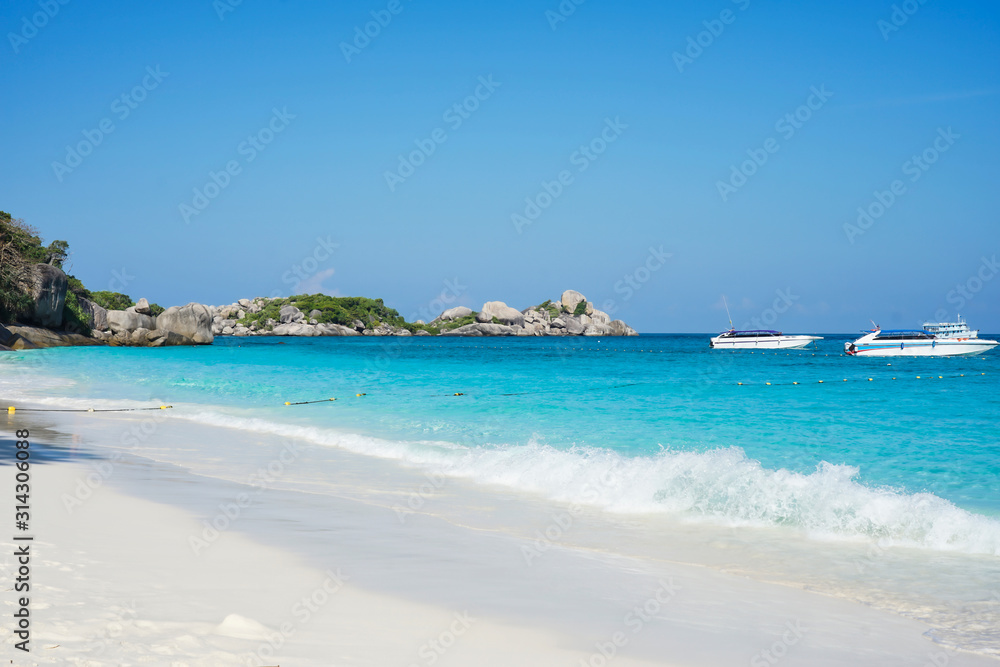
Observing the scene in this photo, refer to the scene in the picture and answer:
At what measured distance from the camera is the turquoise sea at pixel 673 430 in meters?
9.22

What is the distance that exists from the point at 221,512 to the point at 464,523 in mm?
2751

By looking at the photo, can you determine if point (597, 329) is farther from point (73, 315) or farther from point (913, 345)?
point (73, 315)

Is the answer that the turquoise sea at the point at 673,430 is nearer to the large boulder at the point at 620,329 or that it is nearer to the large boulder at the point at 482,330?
the large boulder at the point at 482,330

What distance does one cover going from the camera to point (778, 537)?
8.11m

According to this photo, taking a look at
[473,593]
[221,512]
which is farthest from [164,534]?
[473,593]

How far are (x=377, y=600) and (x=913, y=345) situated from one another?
68.8 metres

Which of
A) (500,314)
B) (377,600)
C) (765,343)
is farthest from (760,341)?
(500,314)

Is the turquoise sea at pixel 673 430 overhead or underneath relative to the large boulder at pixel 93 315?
underneath

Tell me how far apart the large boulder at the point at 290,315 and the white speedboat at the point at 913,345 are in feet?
348

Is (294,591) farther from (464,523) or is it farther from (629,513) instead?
(629,513)

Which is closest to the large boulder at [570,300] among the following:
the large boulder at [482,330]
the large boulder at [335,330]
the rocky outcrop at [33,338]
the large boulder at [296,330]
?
the large boulder at [482,330]

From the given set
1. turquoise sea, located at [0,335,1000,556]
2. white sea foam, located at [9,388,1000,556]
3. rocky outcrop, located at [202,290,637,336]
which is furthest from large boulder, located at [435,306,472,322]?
white sea foam, located at [9,388,1000,556]

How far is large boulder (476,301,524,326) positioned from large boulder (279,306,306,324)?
1673 inches

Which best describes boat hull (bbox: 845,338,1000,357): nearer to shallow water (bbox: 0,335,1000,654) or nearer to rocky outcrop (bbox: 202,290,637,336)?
shallow water (bbox: 0,335,1000,654)
